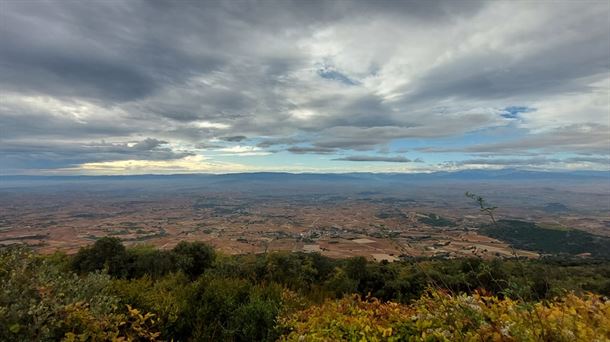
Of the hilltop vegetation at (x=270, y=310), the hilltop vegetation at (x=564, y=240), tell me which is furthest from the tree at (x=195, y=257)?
the hilltop vegetation at (x=564, y=240)

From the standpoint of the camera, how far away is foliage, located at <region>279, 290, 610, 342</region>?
313 centimetres

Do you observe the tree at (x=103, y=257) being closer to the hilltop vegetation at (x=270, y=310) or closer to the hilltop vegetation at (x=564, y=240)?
the hilltop vegetation at (x=270, y=310)

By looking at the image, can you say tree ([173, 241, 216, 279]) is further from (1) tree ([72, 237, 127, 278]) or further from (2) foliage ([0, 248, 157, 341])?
(2) foliage ([0, 248, 157, 341])

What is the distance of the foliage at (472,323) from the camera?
123 inches

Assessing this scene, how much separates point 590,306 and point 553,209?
137873 mm

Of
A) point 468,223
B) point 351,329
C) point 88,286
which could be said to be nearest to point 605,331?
point 351,329

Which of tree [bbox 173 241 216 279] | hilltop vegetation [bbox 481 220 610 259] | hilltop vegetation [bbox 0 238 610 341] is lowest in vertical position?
hilltop vegetation [bbox 481 220 610 259]

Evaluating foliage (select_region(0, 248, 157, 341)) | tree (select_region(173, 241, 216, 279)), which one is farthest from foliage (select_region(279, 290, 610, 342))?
tree (select_region(173, 241, 216, 279))

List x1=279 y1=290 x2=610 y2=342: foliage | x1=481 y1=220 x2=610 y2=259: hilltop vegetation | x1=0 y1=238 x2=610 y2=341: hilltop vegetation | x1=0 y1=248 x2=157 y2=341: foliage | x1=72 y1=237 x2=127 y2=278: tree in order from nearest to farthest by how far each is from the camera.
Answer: x1=279 y1=290 x2=610 y2=342: foliage
x1=0 y1=238 x2=610 y2=341: hilltop vegetation
x1=0 y1=248 x2=157 y2=341: foliage
x1=72 y1=237 x2=127 y2=278: tree
x1=481 y1=220 x2=610 y2=259: hilltop vegetation

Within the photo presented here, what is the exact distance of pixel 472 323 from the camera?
317cm

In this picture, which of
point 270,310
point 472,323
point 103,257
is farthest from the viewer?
point 103,257

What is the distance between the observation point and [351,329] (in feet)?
14.2

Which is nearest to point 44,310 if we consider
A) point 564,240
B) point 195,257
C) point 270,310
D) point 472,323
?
point 270,310

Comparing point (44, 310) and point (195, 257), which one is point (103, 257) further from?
point (44, 310)
